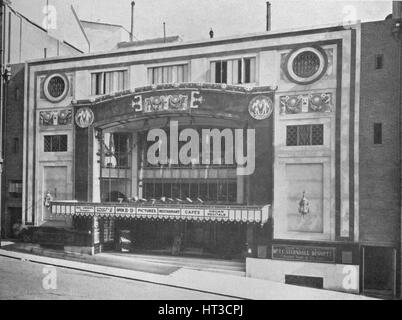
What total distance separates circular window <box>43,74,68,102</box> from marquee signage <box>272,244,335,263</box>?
15249 millimetres

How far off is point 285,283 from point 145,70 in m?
13.4

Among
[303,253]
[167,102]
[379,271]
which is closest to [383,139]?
[379,271]

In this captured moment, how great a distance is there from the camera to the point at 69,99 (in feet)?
75.7

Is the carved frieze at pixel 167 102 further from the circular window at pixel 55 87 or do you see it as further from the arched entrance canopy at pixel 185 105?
the circular window at pixel 55 87

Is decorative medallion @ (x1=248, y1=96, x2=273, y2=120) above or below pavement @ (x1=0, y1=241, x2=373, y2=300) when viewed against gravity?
above

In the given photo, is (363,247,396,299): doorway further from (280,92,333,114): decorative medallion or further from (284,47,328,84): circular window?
(284,47,328,84): circular window

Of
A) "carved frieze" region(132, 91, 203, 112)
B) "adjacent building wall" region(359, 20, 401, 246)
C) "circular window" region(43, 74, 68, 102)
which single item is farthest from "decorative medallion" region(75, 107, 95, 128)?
"adjacent building wall" region(359, 20, 401, 246)

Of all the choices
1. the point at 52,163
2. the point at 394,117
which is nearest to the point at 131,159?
the point at 52,163

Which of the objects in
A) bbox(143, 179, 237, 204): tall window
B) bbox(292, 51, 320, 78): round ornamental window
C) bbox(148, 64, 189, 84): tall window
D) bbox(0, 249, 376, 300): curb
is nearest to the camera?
bbox(0, 249, 376, 300): curb

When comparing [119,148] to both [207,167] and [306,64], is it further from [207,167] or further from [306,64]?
[306,64]

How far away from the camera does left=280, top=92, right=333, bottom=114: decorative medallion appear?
60.3 feet

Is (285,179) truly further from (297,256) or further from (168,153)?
(168,153)

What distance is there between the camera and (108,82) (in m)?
22.4

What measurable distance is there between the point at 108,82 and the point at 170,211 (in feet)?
27.9
